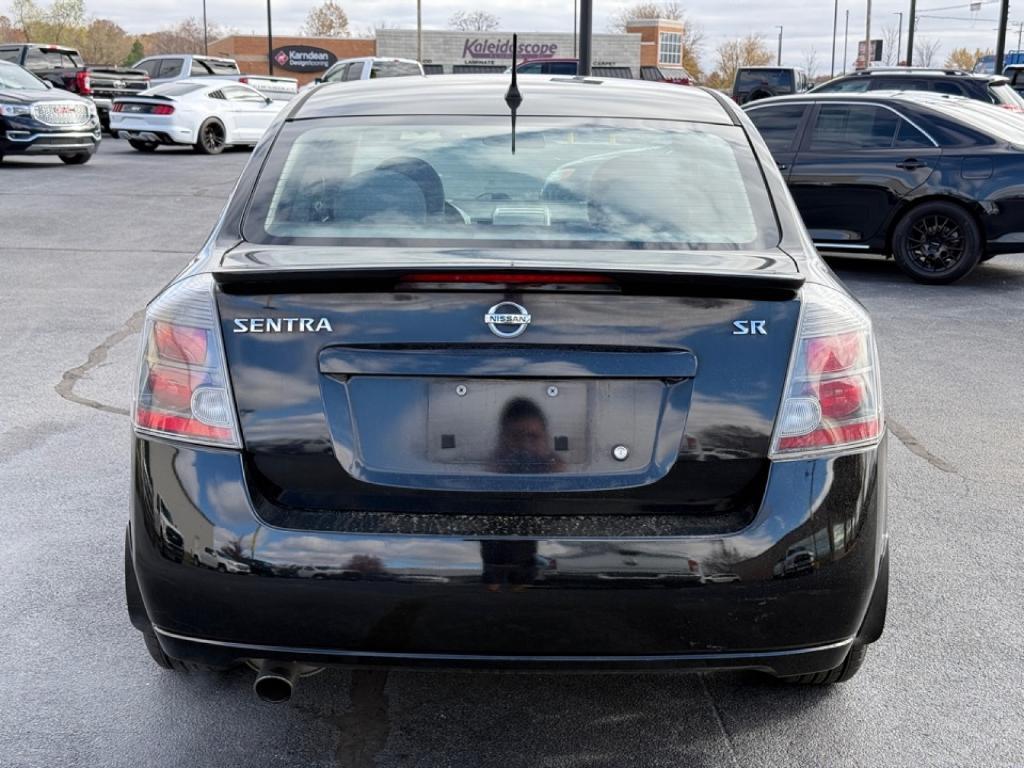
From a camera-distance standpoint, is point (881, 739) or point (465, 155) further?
point (465, 155)

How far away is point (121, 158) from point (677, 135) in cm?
2198

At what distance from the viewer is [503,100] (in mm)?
3863

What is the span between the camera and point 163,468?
113 inches

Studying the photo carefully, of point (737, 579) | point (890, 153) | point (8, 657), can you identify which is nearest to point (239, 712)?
point (8, 657)

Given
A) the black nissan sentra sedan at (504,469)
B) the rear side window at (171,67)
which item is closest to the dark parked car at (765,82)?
the rear side window at (171,67)

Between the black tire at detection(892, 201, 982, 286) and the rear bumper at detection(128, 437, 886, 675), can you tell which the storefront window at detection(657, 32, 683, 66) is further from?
the rear bumper at detection(128, 437, 886, 675)

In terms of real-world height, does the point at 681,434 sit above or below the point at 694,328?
below

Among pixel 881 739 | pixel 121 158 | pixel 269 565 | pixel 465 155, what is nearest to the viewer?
pixel 269 565

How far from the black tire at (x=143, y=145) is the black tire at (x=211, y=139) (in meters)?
0.93

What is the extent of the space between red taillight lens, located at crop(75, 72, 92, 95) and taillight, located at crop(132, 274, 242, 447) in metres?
27.6

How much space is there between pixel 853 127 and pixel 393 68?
21331mm

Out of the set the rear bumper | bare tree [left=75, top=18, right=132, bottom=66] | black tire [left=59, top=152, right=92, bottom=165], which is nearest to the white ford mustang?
black tire [left=59, top=152, right=92, bottom=165]

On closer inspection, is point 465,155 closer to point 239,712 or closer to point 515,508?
point 515,508

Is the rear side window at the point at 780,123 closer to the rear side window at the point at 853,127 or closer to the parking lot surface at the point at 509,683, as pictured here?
the rear side window at the point at 853,127
